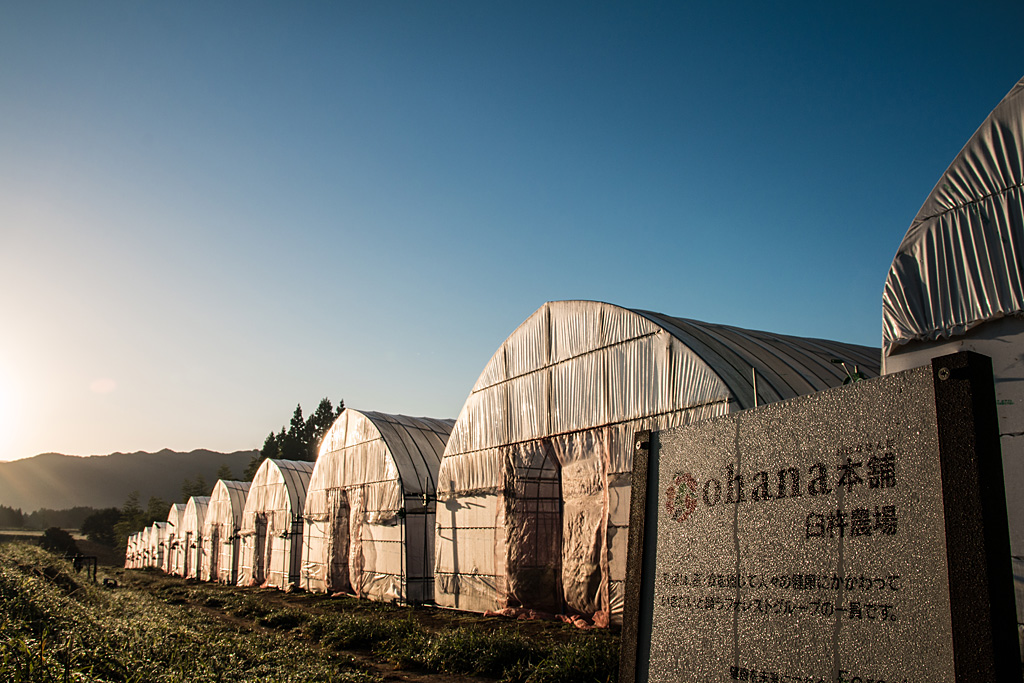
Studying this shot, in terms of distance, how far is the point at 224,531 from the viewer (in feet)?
132

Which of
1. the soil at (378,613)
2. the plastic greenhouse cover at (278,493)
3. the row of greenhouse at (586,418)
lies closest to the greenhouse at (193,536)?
the plastic greenhouse cover at (278,493)

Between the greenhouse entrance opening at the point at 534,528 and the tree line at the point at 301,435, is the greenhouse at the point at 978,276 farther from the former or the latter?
the tree line at the point at 301,435

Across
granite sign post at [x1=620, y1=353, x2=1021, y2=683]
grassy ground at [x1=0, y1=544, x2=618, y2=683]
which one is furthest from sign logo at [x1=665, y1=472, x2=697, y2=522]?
grassy ground at [x1=0, y1=544, x2=618, y2=683]

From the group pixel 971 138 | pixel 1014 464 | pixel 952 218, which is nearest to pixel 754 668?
pixel 1014 464

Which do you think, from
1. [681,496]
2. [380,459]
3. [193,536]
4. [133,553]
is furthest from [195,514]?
[681,496]

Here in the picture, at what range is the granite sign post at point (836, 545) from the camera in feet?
8.41

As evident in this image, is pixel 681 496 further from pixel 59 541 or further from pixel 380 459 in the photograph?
pixel 59 541

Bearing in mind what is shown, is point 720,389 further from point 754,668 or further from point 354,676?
point 754,668

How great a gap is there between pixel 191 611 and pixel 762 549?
1995cm

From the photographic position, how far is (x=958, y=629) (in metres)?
2.53

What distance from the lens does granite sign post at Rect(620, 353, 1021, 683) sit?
2.56 metres

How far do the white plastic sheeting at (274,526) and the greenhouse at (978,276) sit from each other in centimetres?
2708

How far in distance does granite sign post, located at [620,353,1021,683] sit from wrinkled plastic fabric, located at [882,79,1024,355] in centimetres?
529

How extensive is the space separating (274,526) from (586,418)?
75.7 feet
